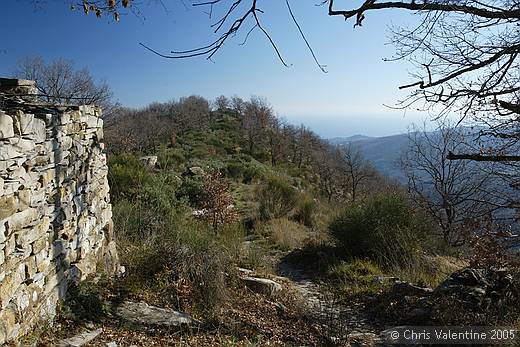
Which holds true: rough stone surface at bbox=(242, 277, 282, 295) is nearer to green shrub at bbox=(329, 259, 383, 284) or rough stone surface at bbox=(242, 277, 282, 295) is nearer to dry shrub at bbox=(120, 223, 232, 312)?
dry shrub at bbox=(120, 223, 232, 312)

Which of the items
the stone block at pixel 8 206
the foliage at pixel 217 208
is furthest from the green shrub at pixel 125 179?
the stone block at pixel 8 206

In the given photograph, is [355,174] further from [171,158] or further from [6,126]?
[6,126]

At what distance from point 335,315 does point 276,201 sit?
8112 mm

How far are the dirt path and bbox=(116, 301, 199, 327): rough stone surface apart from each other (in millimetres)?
1739

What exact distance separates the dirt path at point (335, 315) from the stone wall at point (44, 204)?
2989 millimetres

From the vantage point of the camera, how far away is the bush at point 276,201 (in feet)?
42.4

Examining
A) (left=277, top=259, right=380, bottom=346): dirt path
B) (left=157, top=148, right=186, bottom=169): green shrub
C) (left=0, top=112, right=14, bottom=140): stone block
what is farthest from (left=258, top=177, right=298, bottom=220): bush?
(left=0, top=112, right=14, bottom=140): stone block

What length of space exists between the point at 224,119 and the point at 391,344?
120 ft

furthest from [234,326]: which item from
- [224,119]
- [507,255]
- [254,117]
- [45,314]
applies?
[224,119]

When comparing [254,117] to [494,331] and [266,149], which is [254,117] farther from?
[494,331]

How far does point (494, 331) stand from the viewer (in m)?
4.18

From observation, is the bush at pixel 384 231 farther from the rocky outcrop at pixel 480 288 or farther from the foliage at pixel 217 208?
the foliage at pixel 217 208

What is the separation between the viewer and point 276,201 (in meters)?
13.4

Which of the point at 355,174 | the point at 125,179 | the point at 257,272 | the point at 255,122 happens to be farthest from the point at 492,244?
the point at 255,122
